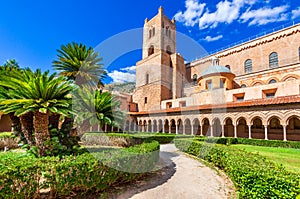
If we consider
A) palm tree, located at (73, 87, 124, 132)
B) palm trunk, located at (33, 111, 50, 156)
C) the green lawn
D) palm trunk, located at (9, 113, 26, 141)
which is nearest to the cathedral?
the green lawn

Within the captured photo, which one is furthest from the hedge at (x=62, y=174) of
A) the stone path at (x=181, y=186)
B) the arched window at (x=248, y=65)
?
the arched window at (x=248, y=65)

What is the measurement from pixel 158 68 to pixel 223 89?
15.3 metres

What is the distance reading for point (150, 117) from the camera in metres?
31.3

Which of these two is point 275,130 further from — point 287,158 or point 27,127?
point 27,127

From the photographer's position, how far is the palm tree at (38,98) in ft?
23.0

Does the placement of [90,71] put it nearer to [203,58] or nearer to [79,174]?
[79,174]

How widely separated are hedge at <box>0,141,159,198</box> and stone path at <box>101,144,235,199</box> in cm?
60

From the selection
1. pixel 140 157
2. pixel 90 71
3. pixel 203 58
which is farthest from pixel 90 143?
pixel 203 58

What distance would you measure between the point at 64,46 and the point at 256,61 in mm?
30161

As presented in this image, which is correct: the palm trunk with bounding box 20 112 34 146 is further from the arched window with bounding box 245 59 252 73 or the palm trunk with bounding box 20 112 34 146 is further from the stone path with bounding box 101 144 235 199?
the arched window with bounding box 245 59 252 73

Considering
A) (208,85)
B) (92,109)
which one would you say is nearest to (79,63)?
(92,109)

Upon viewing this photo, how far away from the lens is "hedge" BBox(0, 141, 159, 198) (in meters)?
4.10

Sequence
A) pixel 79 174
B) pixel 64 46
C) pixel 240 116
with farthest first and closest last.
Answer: pixel 240 116 → pixel 64 46 → pixel 79 174

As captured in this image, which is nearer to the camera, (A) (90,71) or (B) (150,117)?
(A) (90,71)
